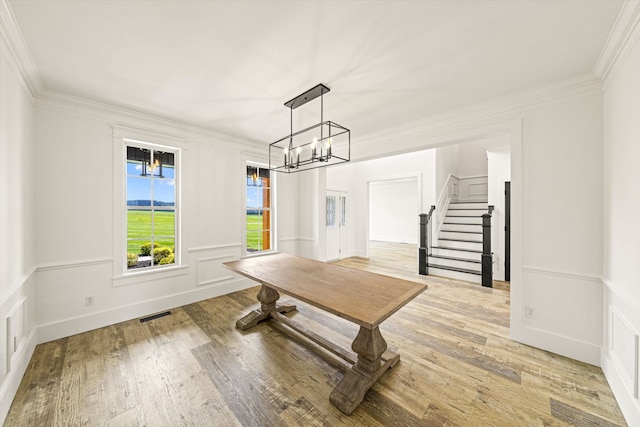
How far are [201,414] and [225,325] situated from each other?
4.22ft

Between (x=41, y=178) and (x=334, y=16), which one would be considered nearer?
(x=334, y=16)

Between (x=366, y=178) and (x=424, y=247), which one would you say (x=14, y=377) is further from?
(x=366, y=178)

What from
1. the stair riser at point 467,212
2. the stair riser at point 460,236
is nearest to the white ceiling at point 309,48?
the stair riser at point 460,236

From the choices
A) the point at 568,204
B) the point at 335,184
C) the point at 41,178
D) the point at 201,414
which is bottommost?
the point at 201,414

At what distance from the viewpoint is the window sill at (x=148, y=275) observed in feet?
9.69

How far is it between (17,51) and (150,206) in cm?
187

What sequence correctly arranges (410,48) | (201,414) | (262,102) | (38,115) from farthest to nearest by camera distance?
1. (262,102)
2. (38,115)
3. (410,48)
4. (201,414)

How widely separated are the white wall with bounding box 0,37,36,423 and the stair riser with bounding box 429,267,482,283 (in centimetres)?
568

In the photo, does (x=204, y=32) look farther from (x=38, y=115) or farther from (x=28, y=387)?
(x=28, y=387)

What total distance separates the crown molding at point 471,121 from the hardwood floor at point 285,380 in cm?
230

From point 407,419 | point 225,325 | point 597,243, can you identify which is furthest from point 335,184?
point 407,419

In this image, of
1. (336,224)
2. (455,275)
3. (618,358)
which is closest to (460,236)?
(455,275)

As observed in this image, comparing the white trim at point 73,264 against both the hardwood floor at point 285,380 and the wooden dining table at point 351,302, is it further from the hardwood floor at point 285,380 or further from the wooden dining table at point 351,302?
the wooden dining table at point 351,302

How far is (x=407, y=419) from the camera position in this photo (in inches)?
62.3
